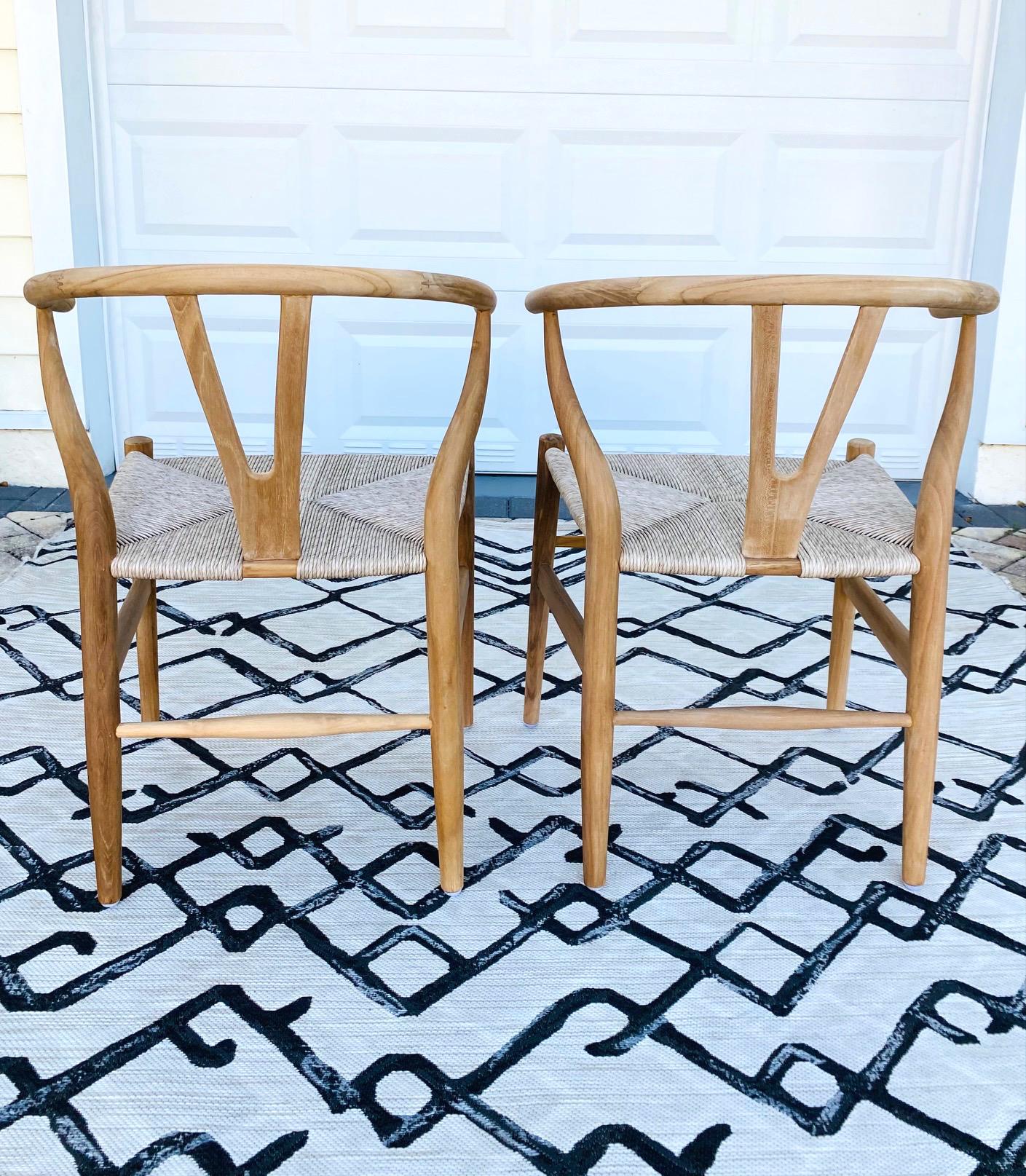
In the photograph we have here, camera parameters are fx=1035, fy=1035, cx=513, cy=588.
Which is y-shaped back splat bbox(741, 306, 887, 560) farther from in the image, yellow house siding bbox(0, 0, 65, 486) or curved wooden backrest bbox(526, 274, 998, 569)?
yellow house siding bbox(0, 0, 65, 486)

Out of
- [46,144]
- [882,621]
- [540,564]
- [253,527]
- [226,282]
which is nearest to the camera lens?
[226,282]

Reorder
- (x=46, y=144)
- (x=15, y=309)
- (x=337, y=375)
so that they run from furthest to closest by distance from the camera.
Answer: (x=337, y=375)
(x=15, y=309)
(x=46, y=144)

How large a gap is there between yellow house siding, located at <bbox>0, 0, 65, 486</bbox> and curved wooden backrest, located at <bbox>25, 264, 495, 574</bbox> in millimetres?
2007

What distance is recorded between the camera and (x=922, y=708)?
1.26m

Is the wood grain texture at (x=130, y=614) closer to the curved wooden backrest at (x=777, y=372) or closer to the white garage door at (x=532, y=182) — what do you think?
the curved wooden backrest at (x=777, y=372)

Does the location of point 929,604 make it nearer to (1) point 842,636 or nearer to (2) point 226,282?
(1) point 842,636

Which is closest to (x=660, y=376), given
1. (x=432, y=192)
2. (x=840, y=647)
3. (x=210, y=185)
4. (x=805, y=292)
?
(x=432, y=192)

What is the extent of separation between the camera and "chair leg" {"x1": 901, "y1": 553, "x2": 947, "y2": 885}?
1229 mm

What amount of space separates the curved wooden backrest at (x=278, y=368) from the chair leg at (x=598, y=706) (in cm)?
20

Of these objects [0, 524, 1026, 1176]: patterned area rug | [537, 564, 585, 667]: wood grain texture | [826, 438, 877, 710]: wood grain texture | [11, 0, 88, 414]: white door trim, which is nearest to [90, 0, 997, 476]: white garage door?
[11, 0, 88, 414]: white door trim

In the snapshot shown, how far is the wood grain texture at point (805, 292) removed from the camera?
41.0 inches

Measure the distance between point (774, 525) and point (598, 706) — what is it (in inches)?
11.7

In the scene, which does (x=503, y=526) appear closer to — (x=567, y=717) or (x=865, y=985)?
(x=567, y=717)

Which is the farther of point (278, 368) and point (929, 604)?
point (929, 604)
